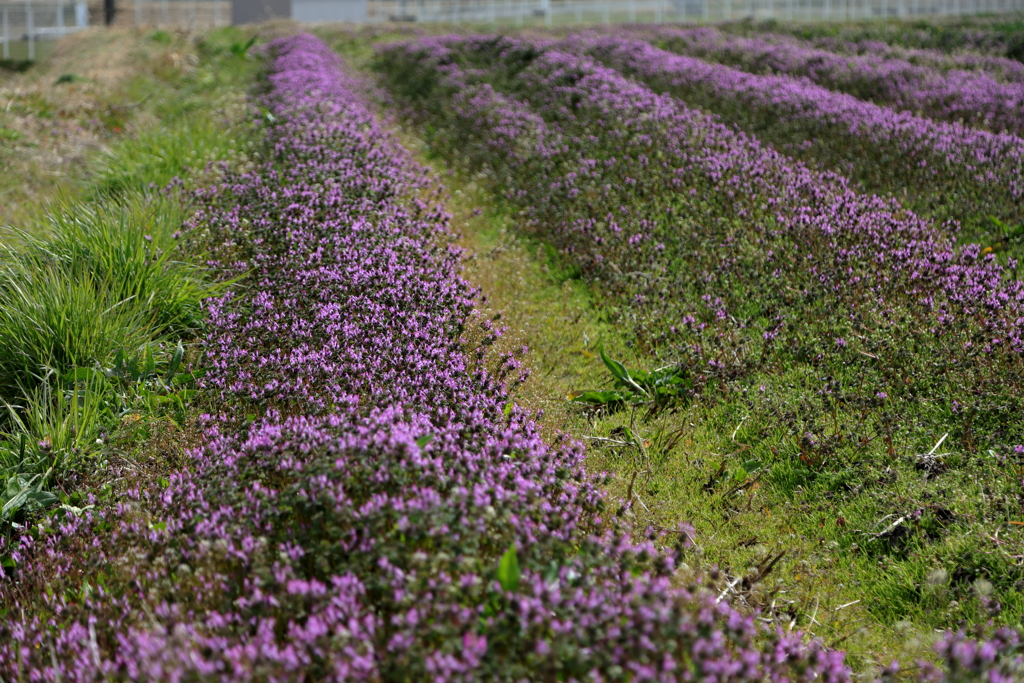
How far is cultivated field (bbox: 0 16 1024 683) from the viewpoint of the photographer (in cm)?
240

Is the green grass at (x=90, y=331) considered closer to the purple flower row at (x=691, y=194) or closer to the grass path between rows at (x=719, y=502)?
the grass path between rows at (x=719, y=502)

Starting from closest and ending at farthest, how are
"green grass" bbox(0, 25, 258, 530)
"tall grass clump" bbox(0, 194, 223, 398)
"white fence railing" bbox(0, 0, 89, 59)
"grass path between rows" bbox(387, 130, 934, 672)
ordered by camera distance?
"grass path between rows" bbox(387, 130, 934, 672)
"green grass" bbox(0, 25, 258, 530)
"tall grass clump" bbox(0, 194, 223, 398)
"white fence railing" bbox(0, 0, 89, 59)

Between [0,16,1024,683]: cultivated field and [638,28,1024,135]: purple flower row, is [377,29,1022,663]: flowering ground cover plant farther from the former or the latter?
[638,28,1024,135]: purple flower row

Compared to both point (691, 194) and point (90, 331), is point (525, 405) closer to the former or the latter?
point (90, 331)

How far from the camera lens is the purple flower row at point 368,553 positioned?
2129 millimetres

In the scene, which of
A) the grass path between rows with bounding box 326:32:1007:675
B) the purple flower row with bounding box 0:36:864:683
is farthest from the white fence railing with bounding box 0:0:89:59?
the purple flower row with bounding box 0:36:864:683

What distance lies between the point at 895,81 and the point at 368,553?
12.3m

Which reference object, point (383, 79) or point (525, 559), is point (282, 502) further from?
point (383, 79)

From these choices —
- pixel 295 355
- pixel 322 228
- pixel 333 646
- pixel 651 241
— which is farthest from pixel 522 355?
pixel 333 646

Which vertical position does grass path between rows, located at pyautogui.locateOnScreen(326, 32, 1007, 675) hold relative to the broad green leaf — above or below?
below

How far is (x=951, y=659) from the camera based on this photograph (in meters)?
2.12

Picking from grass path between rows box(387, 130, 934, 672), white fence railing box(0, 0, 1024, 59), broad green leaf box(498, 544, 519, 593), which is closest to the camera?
broad green leaf box(498, 544, 519, 593)

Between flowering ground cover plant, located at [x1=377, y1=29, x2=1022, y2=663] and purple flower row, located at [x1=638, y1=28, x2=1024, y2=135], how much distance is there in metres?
3.07

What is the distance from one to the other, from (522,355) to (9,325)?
3138 millimetres
